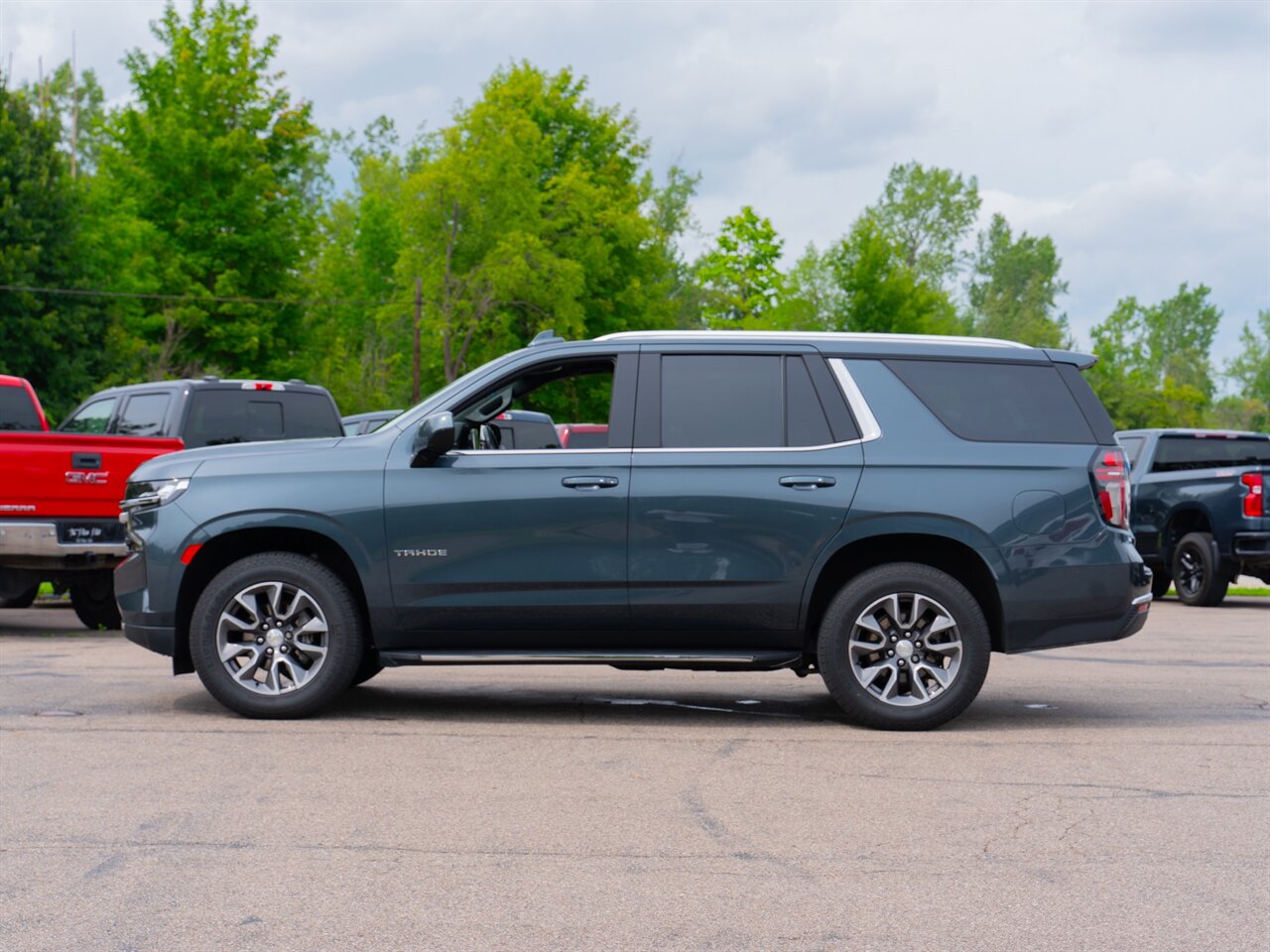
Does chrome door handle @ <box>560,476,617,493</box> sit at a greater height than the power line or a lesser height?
lesser

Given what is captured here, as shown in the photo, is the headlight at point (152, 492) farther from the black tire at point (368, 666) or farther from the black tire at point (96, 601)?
the black tire at point (96, 601)

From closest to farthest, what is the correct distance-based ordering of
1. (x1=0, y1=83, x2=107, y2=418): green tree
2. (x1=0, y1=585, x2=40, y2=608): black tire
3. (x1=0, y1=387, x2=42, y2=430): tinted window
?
1. (x1=0, y1=387, x2=42, y2=430): tinted window
2. (x1=0, y1=585, x2=40, y2=608): black tire
3. (x1=0, y1=83, x2=107, y2=418): green tree

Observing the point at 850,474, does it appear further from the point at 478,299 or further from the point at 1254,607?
the point at 478,299

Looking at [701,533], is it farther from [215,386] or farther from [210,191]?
[210,191]

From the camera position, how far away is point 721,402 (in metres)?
8.03

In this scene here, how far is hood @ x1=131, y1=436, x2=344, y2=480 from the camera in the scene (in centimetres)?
809

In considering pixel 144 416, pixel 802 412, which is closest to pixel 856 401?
pixel 802 412

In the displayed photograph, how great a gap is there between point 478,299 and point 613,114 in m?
11.1

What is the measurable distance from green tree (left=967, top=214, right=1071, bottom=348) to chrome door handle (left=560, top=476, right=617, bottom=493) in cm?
9833

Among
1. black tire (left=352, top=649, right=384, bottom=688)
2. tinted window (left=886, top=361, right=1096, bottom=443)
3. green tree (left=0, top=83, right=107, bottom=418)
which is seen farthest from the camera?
green tree (left=0, top=83, right=107, bottom=418)

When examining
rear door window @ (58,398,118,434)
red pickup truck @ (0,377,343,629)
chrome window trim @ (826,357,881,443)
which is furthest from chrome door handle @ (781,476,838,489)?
rear door window @ (58,398,118,434)

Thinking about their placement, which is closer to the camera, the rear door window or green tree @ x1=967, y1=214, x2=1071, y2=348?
the rear door window

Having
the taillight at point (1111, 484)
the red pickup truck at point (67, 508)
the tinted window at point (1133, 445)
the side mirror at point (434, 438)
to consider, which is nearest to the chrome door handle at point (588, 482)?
the side mirror at point (434, 438)

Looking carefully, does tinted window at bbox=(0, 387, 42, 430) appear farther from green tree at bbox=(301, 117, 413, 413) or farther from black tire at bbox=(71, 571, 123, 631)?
green tree at bbox=(301, 117, 413, 413)
